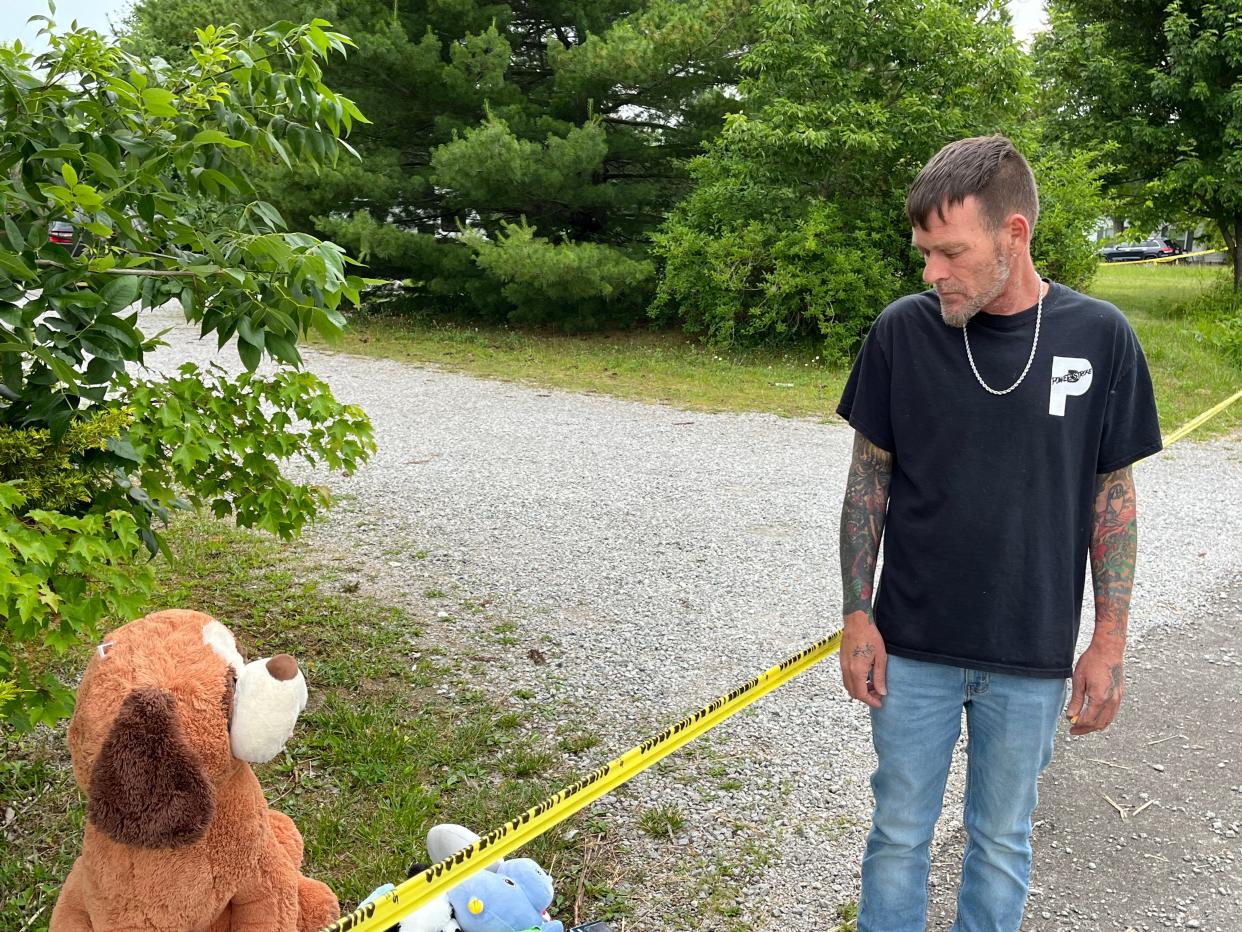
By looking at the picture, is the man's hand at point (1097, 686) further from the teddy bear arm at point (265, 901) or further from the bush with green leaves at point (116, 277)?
the bush with green leaves at point (116, 277)

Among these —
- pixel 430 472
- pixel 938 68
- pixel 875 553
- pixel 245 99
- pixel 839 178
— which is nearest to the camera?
pixel 875 553

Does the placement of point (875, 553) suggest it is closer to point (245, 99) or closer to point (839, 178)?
point (245, 99)

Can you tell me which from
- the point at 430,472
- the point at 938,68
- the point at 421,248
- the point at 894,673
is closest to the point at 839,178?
the point at 938,68

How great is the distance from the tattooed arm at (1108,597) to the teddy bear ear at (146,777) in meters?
1.79

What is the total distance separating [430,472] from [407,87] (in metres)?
9.12

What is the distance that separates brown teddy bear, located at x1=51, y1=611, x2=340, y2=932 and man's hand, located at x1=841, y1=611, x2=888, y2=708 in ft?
3.84

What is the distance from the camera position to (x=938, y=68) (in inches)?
496

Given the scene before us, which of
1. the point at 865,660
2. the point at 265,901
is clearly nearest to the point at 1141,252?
the point at 865,660

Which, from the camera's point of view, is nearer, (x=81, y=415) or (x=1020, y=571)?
(x=1020, y=571)

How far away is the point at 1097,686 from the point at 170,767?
188 centimetres

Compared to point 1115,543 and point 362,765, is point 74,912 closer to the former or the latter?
point 362,765

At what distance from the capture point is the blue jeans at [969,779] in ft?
7.07

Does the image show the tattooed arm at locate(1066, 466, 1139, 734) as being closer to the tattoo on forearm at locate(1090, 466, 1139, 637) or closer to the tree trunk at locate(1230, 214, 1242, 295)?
the tattoo on forearm at locate(1090, 466, 1139, 637)

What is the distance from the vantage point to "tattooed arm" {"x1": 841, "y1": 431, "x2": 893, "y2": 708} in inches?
87.7
